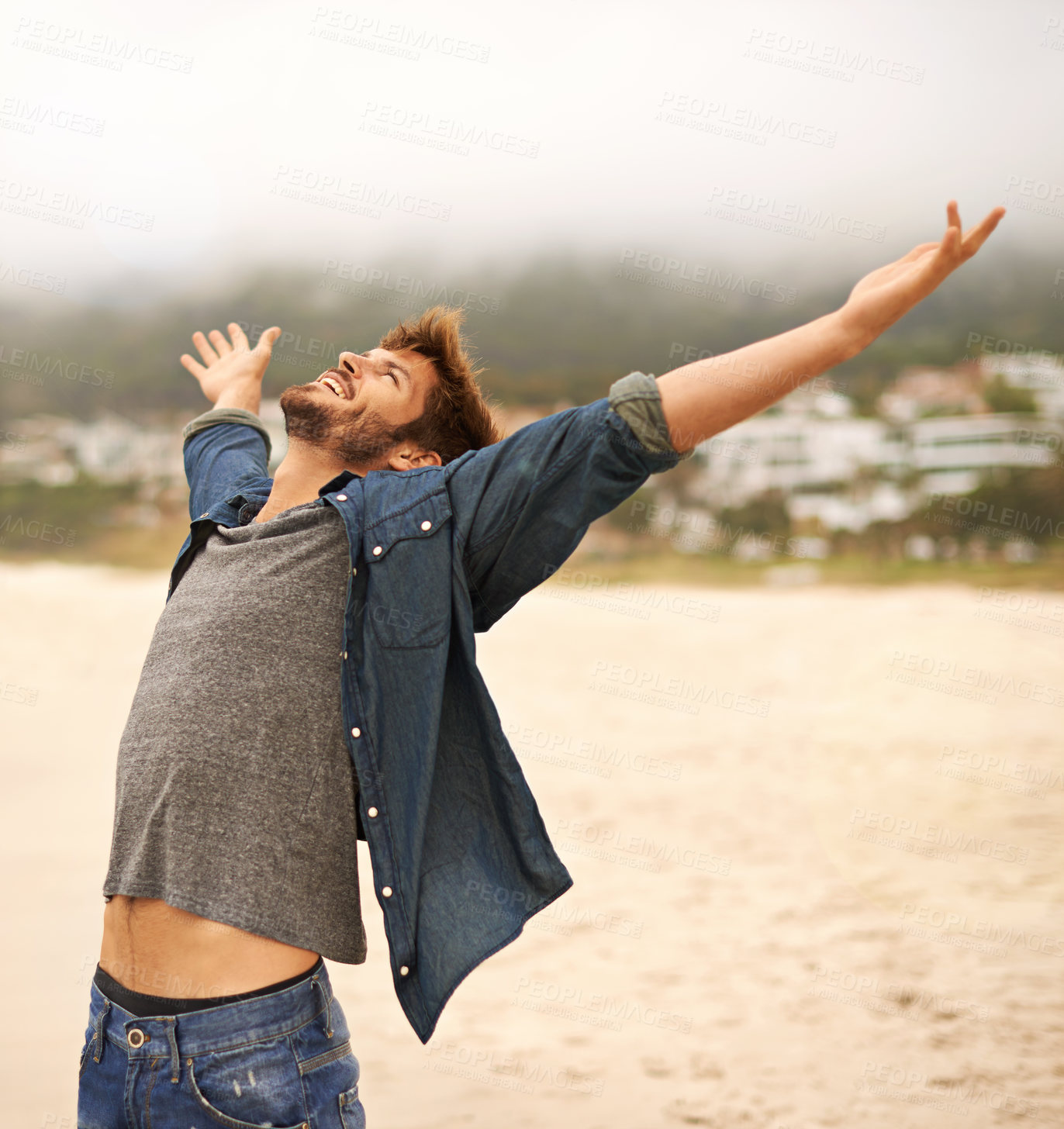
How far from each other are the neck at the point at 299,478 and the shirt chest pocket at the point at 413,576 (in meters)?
0.36

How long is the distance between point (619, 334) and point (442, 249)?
726 centimetres

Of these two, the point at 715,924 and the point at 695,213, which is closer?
the point at 715,924

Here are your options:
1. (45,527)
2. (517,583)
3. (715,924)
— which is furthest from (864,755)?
(45,527)

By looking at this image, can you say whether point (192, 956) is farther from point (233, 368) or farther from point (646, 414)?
point (233, 368)

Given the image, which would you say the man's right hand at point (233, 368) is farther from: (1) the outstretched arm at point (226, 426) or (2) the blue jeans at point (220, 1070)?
(2) the blue jeans at point (220, 1070)

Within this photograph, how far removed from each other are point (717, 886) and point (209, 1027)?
661cm

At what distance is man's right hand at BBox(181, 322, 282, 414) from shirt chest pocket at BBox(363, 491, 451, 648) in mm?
891

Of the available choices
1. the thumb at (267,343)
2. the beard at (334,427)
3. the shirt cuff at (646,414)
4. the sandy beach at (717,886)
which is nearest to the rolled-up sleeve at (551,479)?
the shirt cuff at (646,414)

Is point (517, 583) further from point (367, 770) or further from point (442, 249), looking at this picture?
point (442, 249)

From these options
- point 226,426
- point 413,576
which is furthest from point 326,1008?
point 226,426

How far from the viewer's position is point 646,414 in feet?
4.46

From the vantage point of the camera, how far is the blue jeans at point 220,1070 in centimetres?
144

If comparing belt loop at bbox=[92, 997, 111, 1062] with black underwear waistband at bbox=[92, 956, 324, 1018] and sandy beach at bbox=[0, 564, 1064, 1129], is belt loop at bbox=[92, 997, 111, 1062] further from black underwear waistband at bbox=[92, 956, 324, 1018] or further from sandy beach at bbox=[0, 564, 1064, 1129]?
sandy beach at bbox=[0, 564, 1064, 1129]

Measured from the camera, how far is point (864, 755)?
1115cm
